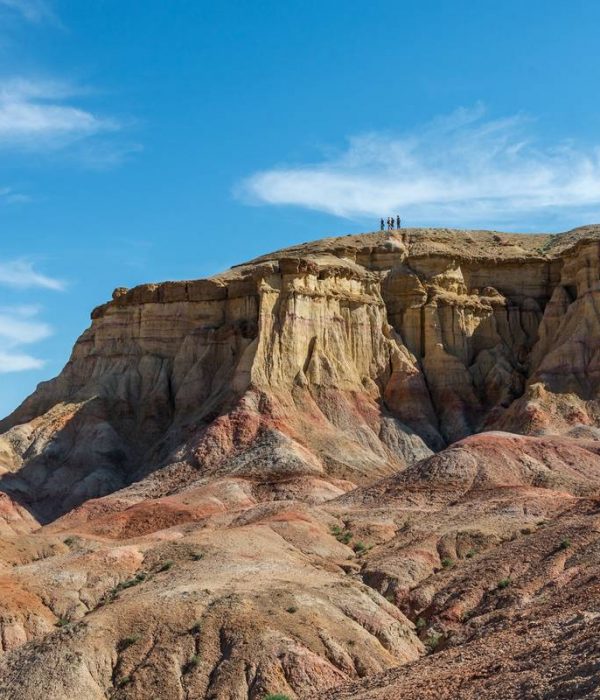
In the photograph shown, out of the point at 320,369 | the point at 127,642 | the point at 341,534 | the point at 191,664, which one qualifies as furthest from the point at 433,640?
the point at 320,369

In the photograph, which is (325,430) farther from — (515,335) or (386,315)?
(515,335)

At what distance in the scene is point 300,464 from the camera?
72.4 metres

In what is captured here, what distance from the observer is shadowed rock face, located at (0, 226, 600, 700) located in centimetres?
3878

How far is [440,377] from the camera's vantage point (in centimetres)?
8869

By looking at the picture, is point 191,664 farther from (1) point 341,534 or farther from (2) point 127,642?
(1) point 341,534

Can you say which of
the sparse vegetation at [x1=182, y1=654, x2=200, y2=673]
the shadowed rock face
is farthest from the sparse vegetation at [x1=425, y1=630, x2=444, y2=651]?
the sparse vegetation at [x1=182, y1=654, x2=200, y2=673]

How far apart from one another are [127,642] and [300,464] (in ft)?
113

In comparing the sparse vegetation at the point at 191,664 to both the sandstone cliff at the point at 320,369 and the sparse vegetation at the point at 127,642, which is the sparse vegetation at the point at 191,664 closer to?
the sparse vegetation at the point at 127,642

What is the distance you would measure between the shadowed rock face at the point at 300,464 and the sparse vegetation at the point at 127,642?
7 centimetres

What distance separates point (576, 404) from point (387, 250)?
70.9 ft

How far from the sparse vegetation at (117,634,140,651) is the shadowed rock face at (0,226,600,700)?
68 mm

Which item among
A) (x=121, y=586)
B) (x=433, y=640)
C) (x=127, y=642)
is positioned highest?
(x=121, y=586)

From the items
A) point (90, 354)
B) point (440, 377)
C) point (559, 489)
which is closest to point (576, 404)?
point (440, 377)

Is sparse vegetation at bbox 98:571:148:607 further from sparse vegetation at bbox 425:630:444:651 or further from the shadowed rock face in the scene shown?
sparse vegetation at bbox 425:630:444:651
